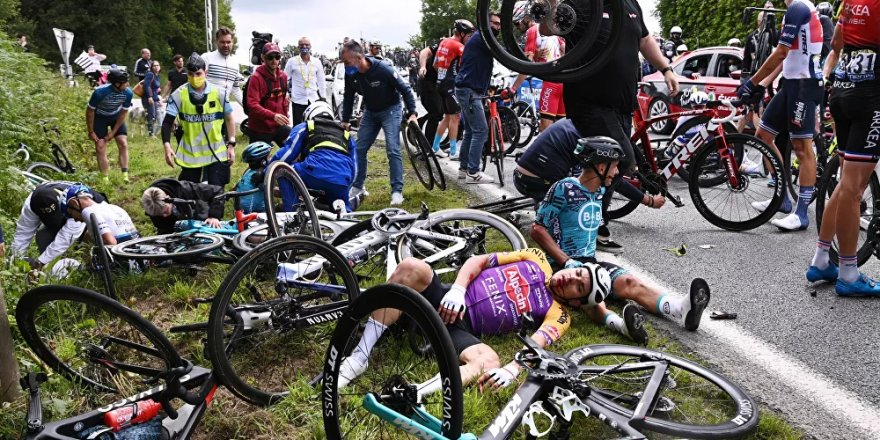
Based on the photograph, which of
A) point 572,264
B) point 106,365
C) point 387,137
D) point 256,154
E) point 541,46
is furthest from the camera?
point 387,137

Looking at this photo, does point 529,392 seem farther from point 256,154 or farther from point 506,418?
point 256,154

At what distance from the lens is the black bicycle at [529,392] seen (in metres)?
2.55

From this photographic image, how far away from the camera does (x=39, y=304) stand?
11.9ft

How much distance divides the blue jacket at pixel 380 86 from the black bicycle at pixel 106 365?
4923 mm

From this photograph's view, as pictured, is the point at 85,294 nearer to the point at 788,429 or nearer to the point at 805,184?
the point at 788,429

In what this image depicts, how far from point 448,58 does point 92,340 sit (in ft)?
23.8

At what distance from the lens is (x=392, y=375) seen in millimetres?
3100

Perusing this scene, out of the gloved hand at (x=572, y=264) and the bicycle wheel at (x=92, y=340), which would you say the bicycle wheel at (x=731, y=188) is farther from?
the bicycle wheel at (x=92, y=340)

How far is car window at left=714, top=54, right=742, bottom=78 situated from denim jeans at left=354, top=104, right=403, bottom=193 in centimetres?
822

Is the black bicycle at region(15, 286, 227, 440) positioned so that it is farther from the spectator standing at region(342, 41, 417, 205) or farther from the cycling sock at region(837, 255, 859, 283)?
the spectator standing at region(342, 41, 417, 205)

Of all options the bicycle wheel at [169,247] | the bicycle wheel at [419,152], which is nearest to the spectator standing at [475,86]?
the bicycle wheel at [419,152]

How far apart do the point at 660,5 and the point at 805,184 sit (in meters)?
32.6

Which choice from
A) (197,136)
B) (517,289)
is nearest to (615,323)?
(517,289)

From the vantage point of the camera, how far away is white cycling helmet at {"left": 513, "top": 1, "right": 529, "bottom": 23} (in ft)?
19.2
